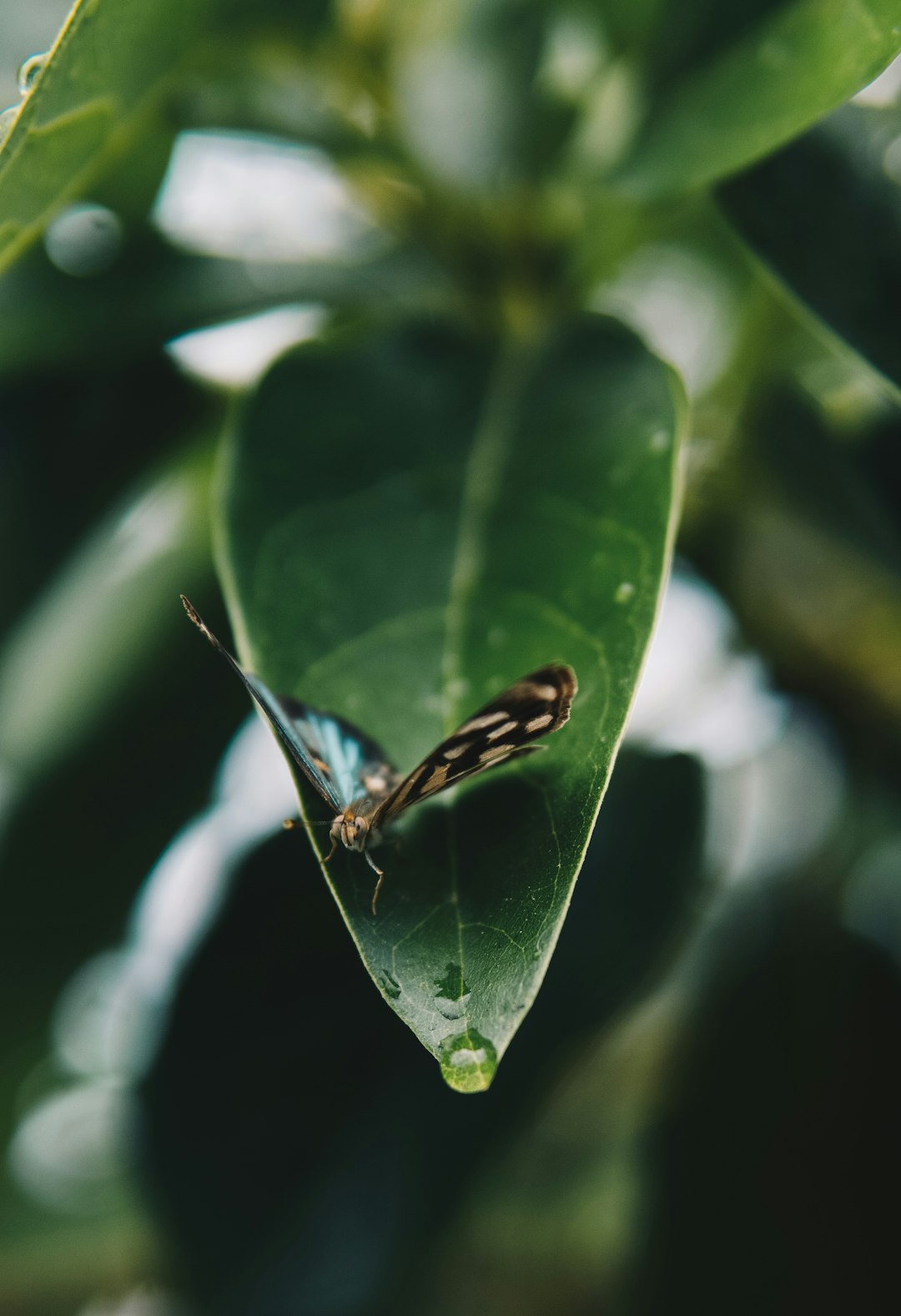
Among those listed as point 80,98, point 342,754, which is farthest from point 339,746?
point 80,98

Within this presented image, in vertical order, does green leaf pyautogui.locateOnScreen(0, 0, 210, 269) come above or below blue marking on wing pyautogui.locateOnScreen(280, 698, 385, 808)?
above

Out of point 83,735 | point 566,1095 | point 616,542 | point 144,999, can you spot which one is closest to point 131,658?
point 83,735

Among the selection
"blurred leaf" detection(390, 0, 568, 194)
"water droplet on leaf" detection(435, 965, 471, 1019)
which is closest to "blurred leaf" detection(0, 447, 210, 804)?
"blurred leaf" detection(390, 0, 568, 194)

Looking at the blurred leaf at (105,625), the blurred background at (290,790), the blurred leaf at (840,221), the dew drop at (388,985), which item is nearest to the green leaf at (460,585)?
the dew drop at (388,985)

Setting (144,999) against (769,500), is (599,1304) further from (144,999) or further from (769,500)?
(769,500)

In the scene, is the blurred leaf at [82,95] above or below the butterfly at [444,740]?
above

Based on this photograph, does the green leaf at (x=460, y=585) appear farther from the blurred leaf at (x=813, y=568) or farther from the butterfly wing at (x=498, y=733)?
the blurred leaf at (x=813, y=568)

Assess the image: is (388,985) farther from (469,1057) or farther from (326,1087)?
(326,1087)

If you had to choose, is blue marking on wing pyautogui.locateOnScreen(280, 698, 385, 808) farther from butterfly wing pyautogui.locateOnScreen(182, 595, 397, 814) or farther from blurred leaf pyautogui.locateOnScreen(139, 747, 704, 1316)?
blurred leaf pyautogui.locateOnScreen(139, 747, 704, 1316)
